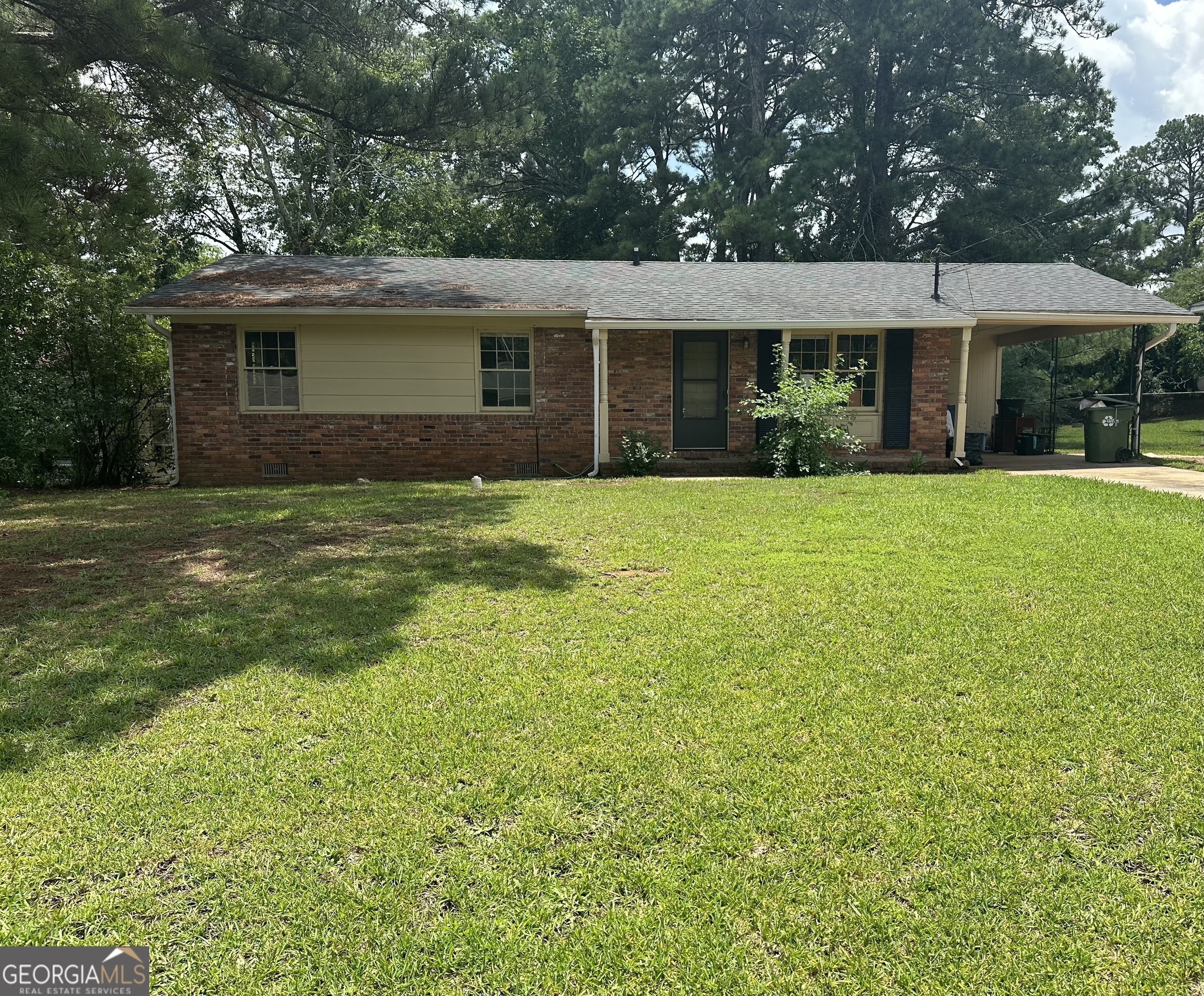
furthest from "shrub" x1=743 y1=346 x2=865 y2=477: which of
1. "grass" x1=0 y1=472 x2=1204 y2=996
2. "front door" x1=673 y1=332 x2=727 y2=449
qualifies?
"grass" x1=0 y1=472 x2=1204 y2=996

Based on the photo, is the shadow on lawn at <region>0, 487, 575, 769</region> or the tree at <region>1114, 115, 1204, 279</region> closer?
the shadow on lawn at <region>0, 487, 575, 769</region>

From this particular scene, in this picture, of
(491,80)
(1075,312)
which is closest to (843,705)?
(491,80)

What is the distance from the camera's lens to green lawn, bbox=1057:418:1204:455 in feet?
54.6

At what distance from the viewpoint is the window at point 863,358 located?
13711mm

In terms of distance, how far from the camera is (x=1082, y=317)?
13.5 metres

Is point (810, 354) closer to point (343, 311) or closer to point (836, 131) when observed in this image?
point (343, 311)

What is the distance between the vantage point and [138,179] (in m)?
8.64

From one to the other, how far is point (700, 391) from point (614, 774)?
11.0 metres

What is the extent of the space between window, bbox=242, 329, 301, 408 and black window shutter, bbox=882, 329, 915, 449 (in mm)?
9781

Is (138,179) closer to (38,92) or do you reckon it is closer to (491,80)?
(38,92)

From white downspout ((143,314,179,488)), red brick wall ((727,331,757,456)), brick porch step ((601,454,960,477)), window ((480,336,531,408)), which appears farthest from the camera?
red brick wall ((727,331,757,456))

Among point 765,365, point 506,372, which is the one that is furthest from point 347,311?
point 765,365

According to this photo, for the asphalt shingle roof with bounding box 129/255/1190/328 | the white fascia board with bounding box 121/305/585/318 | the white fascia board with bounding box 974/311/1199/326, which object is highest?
the asphalt shingle roof with bounding box 129/255/1190/328

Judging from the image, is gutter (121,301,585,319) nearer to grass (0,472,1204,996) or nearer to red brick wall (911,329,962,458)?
red brick wall (911,329,962,458)
